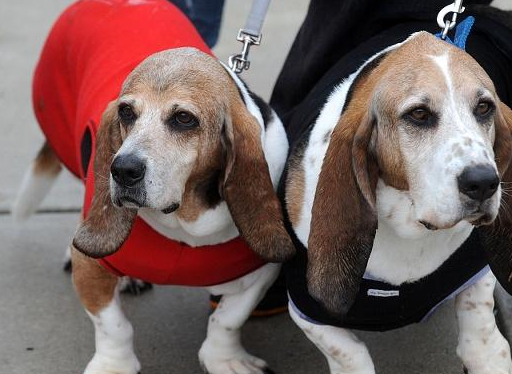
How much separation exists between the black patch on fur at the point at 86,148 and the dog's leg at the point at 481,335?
1.51 metres

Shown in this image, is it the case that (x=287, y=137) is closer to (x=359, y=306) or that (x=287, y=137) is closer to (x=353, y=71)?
(x=353, y=71)

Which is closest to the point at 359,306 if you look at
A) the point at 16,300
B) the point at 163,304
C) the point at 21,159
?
the point at 163,304

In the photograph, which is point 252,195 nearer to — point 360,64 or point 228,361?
point 360,64

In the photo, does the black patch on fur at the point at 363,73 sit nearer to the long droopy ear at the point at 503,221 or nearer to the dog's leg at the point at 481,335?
the long droopy ear at the point at 503,221


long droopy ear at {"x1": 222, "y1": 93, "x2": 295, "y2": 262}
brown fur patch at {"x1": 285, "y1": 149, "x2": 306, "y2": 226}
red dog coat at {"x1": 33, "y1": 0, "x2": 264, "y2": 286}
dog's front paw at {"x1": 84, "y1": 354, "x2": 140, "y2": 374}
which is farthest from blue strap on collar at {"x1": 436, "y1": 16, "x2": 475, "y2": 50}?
dog's front paw at {"x1": 84, "y1": 354, "x2": 140, "y2": 374}

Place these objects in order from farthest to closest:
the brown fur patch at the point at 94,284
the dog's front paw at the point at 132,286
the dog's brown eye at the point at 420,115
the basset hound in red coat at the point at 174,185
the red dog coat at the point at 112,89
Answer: the dog's front paw at the point at 132,286, the brown fur patch at the point at 94,284, the red dog coat at the point at 112,89, the basset hound in red coat at the point at 174,185, the dog's brown eye at the point at 420,115

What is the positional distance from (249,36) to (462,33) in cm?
96

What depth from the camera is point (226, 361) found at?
13.8ft

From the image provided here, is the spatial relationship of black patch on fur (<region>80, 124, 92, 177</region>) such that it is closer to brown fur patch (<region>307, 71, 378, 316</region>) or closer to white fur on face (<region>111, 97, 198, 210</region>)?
white fur on face (<region>111, 97, 198, 210</region>)

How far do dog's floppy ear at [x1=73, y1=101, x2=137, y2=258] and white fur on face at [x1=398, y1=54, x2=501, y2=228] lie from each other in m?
1.06

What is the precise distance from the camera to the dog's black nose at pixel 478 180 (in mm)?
3080

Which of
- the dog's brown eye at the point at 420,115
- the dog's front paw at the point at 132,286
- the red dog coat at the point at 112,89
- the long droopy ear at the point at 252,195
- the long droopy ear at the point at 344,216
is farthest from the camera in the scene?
the dog's front paw at the point at 132,286

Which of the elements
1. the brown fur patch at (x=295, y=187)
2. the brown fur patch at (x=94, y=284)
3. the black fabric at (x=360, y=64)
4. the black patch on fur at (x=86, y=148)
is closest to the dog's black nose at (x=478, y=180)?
the black fabric at (x=360, y=64)

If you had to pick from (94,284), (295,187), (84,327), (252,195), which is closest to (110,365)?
(94,284)
